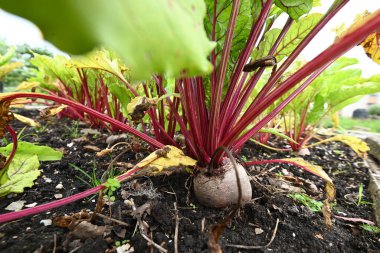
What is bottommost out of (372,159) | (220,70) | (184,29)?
(372,159)

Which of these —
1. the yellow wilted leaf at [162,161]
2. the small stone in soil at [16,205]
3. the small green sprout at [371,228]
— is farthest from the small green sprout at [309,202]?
the small stone in soil at [16,205]

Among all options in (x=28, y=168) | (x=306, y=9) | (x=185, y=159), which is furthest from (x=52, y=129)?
(x=306, y=9)

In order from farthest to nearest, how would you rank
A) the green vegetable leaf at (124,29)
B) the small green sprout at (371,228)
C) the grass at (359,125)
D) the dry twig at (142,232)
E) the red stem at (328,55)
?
1. the grass at (359,125)
2. the small green sprout at (371,228)
3. the dry twig at (142,232)
4. the red stem at (328,55)
5. the green vegetable leaf at (124,29)

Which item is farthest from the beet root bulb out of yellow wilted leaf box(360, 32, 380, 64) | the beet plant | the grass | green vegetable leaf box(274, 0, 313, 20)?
the grass

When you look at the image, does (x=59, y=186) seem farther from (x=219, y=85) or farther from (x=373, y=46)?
(x=373, y=46)

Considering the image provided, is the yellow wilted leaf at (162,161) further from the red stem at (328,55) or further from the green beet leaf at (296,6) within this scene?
the green beet leaf at (296,6)

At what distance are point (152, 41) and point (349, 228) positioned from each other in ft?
3.03

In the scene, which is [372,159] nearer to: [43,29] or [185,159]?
[185,159]

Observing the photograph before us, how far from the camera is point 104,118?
794 mm

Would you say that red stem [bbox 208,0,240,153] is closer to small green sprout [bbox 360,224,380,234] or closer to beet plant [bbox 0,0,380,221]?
beet plant [bbox 0,0,380,221]

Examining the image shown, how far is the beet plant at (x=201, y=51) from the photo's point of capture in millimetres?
243

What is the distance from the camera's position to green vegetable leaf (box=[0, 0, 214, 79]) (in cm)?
24

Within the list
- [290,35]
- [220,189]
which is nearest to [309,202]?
[220,189]

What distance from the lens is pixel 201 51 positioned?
0.29 m
